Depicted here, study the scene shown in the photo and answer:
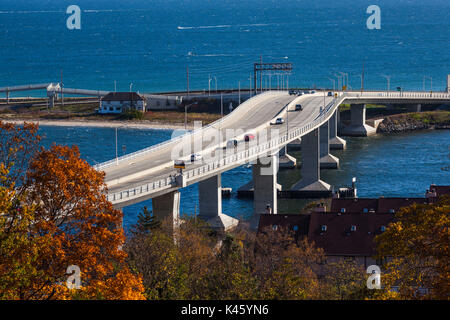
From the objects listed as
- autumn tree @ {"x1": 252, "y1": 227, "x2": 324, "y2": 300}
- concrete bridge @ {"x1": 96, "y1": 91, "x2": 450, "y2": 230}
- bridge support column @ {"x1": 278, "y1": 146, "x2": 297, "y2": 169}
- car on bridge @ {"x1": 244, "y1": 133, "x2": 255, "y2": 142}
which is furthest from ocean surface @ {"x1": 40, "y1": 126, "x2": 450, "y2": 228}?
autumn tree @ {"x1": 252, "y1": 227, "x2": 324, "y2": 300}

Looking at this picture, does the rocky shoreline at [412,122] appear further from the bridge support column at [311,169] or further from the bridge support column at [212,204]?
the bridge support column at [212,204]

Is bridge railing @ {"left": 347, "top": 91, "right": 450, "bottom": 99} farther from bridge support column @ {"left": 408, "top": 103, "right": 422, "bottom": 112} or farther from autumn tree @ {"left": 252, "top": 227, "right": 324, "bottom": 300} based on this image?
autumn tree @ {"left": 252, "top": 227, "right": 324, "bottom": 300}

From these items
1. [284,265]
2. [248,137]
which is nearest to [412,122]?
[248,137]

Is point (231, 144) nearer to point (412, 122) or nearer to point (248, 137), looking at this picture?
point (248, 137)

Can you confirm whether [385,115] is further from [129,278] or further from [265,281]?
[129,278]

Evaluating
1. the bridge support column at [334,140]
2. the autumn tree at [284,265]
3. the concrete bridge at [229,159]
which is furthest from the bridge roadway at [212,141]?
the autumn tree at [284,265]
